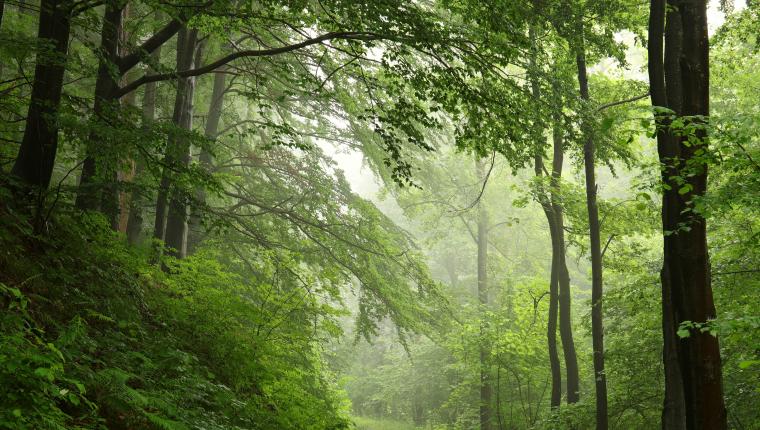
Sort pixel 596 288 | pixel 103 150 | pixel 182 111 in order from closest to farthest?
1. pixel 103 150
2. pixel 596 288
3. pixel 182 111

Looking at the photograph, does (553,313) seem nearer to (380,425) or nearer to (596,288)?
(596,288)

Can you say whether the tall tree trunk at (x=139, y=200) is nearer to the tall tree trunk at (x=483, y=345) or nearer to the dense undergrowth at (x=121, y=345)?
the dense undergrowth at (x=121, y=345)

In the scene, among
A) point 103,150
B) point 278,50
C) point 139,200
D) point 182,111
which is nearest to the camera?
point 103,150

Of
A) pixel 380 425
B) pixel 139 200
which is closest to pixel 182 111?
pixel 139 200

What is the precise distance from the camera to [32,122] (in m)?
6.21

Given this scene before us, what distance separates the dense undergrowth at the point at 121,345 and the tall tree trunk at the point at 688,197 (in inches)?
145

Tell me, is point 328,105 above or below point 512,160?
above

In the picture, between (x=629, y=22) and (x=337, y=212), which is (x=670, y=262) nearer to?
(x=629, y=22)

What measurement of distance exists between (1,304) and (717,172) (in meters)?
8.91

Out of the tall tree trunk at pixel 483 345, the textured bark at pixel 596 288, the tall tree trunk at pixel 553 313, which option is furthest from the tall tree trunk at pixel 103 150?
the tall tree trunk at pixel 553 313

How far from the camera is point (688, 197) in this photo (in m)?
5.56

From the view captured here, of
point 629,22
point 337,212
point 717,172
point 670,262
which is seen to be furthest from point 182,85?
point 717,172

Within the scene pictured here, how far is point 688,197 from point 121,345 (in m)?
5.17

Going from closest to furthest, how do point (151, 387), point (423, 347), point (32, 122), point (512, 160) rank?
1. point (151, 387)
2. point (32, 122)
3. point (512, 160)
4. point (423, 347)
